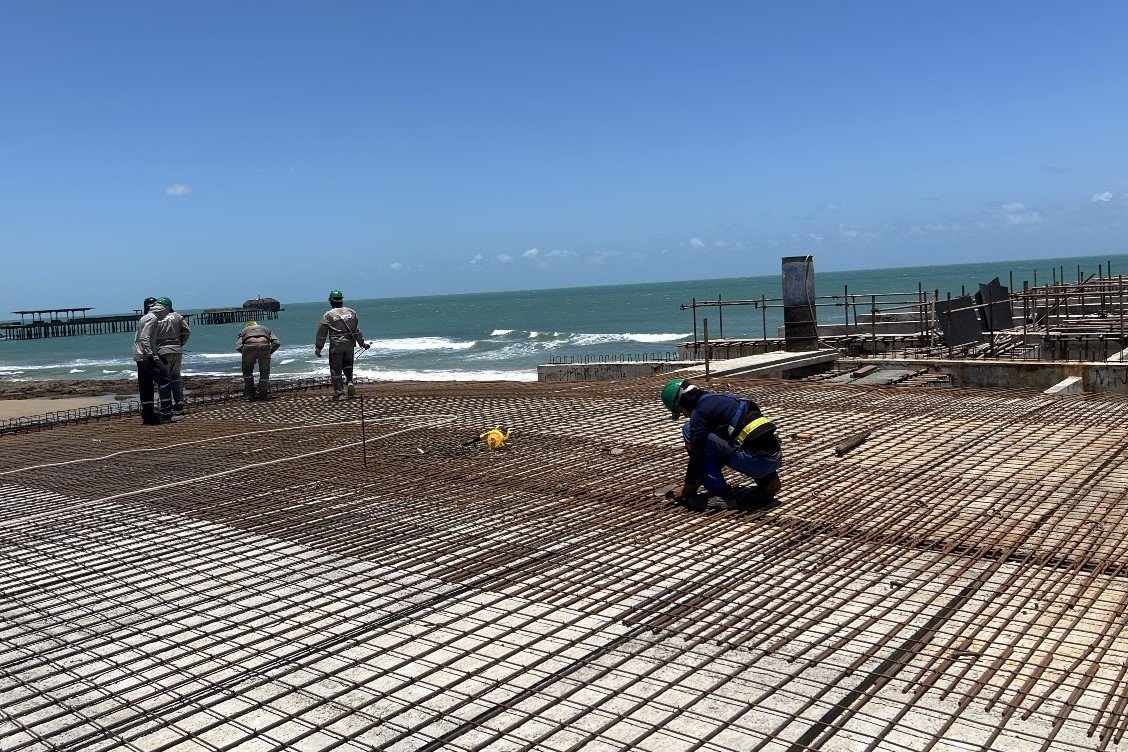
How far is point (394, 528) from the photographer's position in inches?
207

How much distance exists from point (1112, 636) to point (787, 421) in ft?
16.7

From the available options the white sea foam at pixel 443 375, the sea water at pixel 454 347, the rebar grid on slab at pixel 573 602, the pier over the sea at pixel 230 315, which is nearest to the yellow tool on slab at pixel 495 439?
the rebar grid on slab at pixel 573 602

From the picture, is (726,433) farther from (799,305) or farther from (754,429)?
(799,305)

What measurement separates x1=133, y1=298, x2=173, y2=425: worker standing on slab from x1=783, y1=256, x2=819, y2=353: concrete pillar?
8869 mm

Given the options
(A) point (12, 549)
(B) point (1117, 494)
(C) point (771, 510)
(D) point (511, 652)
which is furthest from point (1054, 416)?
(A) point (12, 549)

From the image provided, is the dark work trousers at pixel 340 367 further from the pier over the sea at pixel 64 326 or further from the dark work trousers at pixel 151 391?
the pier over the sea at pixel 64 326

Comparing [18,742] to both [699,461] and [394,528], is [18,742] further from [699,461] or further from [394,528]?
[699,461]

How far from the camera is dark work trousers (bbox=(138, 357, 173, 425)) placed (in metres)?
9.73

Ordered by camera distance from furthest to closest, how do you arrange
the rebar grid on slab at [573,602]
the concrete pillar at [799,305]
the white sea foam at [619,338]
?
1. the white sea foam at [619,338]
2. the concrete pillar at [799,305]
3. the rebar grid on slab at [573,602]

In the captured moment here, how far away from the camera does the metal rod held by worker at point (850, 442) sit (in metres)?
6.77

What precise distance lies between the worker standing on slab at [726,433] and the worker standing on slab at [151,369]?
246 inches

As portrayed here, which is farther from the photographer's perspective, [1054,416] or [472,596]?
[1054,416]

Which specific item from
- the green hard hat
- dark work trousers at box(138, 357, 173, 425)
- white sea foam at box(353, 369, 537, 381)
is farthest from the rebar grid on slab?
Result: white sea foam at box(353, 369, 537, 381)

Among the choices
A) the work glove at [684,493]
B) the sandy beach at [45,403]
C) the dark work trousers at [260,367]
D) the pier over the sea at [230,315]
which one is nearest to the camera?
the work glove at [684,493]
